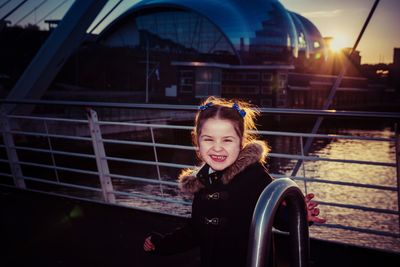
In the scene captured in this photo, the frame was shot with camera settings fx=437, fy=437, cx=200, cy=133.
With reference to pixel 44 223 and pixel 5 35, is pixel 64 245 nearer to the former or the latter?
pixel 44 223

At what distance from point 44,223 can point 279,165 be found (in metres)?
14.9

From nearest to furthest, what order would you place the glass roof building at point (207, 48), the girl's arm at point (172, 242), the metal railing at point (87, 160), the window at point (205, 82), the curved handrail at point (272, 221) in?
1. the curved handrail at point (272, 221)
2. the girl's arm at point (172, 242)
3. the metal railing at point (87, 160)
4. the window at point (205, 82)
5. the glass roof building at point (207, 48)

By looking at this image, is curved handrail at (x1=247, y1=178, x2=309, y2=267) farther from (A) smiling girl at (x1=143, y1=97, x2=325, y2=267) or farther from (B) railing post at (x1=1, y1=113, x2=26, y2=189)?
(B) railing post at (x1=1, y1=113, x2=26, y2=189)

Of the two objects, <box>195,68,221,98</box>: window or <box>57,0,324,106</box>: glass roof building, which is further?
<box>57,0,324,106</box>: glass roof building

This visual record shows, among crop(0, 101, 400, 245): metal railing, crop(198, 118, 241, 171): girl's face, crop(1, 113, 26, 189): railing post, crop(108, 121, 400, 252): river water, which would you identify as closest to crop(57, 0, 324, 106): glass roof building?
crop(108, 121, 400, 252): river water

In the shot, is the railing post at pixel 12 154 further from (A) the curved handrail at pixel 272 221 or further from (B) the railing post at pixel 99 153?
(A) the curved handrail at pixel 272 221

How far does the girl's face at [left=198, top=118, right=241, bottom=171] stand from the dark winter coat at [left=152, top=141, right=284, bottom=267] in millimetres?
30

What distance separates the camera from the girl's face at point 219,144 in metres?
1.61

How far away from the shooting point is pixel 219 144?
1620 mm

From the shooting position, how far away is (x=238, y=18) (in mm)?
48156

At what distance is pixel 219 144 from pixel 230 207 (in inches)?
9.2

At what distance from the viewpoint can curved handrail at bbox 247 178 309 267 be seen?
1.05m

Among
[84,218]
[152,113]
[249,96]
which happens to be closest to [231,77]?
[249,96]

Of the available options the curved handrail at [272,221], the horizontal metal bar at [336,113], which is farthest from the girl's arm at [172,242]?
the horizontal metal bar at [336,113]
